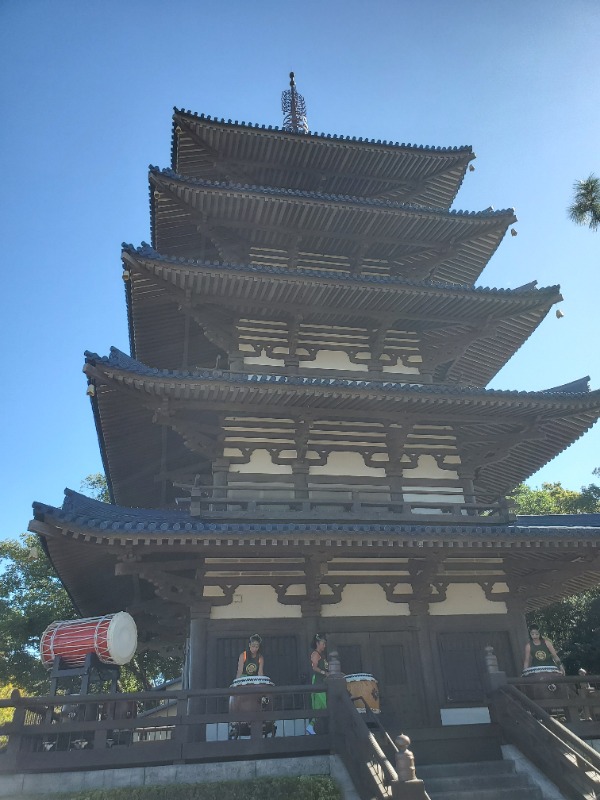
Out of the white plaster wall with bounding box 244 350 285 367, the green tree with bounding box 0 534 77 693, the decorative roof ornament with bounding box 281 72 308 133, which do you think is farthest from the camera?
the green tree with bounding box 0 534 77 693

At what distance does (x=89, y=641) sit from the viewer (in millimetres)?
10867

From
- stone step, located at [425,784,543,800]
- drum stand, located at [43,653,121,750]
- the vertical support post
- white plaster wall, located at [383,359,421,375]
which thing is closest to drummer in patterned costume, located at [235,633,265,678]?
the vertical support post

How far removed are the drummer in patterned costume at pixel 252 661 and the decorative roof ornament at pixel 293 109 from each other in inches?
773

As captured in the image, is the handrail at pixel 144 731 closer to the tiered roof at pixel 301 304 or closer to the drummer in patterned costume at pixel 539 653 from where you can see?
the drummer in patterned costume at pixel 539 653

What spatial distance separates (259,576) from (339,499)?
2.38m

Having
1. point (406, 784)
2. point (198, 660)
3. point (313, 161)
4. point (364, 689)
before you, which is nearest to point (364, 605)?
point (364, 689)

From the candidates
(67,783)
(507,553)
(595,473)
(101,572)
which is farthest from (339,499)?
(595,473)

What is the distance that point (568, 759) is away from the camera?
9.12 meters

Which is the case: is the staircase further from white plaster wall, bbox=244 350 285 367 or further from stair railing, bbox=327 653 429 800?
white plaster wall, bbox=244 350 285 367

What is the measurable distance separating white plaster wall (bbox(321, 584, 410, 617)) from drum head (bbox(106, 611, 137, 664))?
366 centimetres

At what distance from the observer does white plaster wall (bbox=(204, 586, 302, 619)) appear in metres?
12.1

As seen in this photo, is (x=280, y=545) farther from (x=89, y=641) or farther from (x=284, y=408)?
(x=89, y=641)

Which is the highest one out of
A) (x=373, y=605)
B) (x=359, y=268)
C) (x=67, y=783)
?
(x=359, y=268)

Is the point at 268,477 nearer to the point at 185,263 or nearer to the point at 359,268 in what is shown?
the point at 185,263
